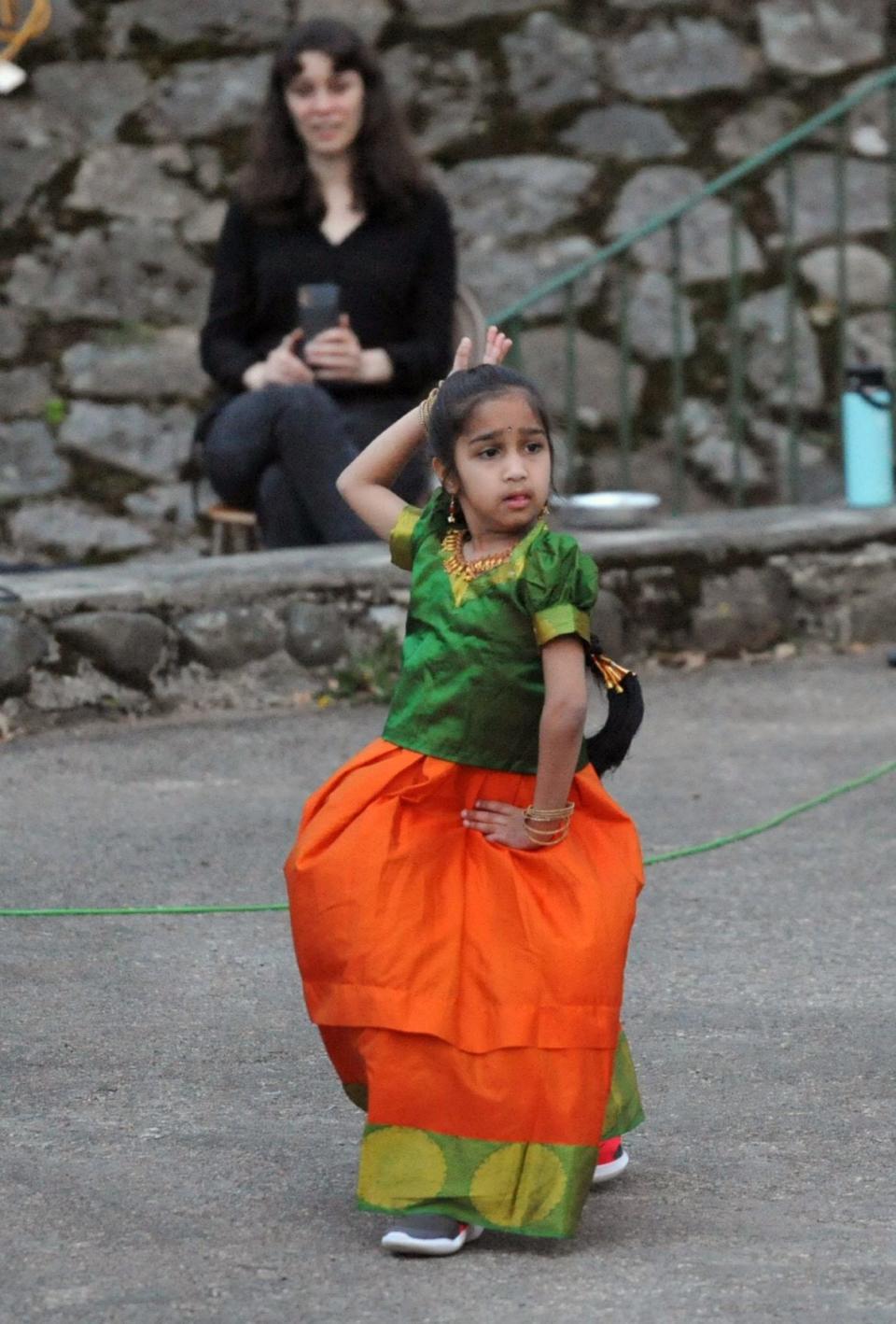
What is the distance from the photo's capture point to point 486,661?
2609 millimetres

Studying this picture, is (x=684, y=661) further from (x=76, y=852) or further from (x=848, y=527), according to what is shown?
(x=76, y=852)

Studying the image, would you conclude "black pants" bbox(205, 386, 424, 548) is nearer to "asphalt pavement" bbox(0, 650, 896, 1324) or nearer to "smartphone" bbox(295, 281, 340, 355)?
"smartphone" bbox(295, 281, 340, 355)

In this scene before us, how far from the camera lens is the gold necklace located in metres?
2.63

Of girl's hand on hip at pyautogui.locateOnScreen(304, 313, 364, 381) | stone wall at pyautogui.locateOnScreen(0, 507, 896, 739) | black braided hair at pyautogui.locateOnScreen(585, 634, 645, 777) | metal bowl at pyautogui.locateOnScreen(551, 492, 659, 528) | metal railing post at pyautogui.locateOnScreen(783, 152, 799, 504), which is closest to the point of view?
black braided hair at pyautogui.locateOnScreen(585, 634, 645, 777)

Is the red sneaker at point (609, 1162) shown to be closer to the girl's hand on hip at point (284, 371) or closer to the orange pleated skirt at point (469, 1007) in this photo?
the orange pleated skirt at point (469, 1007)

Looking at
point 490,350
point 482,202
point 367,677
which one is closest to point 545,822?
point 490,350

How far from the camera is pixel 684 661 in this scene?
569cm

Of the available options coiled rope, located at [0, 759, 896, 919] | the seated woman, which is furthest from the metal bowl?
coiled rope, located at [0, 759, 896, 919]

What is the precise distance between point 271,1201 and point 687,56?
4992mm

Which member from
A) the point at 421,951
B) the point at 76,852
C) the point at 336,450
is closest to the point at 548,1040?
the point at 421,951

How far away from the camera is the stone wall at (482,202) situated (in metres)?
6.75

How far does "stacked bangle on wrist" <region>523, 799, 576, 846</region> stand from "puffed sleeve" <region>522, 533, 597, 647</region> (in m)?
0.18

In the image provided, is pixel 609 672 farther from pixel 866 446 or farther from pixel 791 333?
pixel 791 333

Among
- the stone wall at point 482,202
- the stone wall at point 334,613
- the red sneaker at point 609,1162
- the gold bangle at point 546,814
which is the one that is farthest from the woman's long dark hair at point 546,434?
the stone wall at point 482,202
